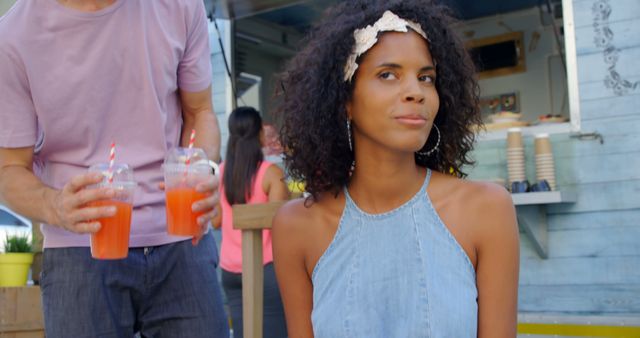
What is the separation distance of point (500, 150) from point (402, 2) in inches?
128

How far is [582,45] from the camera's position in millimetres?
4648

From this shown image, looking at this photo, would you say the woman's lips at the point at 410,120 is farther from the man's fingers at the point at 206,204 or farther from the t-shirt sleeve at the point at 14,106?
the t-shirt sleeve at the point at 14,106

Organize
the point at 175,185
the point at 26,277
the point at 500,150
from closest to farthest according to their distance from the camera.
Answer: the point at 175,185 < the point at 26,277 < the point at 500,150

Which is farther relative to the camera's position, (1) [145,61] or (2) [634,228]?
(2) [634,228]

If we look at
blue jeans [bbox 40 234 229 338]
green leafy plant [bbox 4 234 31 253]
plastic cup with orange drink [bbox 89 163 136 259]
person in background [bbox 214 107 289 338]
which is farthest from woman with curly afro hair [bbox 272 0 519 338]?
green leafy plant [bbox 4 234 31 253]

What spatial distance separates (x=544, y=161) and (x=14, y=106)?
3667mm

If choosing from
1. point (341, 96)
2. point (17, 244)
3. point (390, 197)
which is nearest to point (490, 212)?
point (390, 197)

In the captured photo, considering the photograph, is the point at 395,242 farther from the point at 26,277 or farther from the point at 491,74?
the point at 491,74

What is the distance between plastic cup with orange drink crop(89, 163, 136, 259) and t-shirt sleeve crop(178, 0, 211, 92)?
419 millimetres

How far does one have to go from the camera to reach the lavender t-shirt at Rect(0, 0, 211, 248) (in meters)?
1.67

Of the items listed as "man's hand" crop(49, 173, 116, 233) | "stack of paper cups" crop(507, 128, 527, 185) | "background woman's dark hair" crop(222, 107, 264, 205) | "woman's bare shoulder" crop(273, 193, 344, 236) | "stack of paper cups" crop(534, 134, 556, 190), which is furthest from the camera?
"stack of paper cups" crop(507, 128, 527, 185)

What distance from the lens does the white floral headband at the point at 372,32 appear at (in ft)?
6.13

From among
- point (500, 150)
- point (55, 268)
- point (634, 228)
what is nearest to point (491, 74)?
point (500, 150)

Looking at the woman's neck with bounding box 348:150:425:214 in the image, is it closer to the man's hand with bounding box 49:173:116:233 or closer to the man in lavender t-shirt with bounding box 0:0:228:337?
the man in lavender t-shirt with bounding box 0:0:228:337
